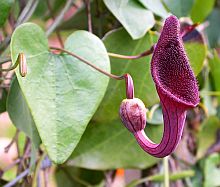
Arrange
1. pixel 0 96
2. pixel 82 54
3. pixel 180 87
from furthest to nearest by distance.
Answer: pixel 0 96 → pixel 82 54 → pixel 180 87

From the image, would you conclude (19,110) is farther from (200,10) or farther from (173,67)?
(200,10)

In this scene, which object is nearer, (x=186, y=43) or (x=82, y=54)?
(x=82, y=54)

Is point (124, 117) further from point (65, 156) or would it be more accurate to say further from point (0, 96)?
point (0, 96)

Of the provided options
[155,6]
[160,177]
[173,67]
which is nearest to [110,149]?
A: [160,177]

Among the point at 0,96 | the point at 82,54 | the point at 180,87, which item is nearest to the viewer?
the point at 180,87

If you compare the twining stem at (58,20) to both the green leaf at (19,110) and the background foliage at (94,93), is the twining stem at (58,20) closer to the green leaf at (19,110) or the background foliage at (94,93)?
the background foliage at (94,93)

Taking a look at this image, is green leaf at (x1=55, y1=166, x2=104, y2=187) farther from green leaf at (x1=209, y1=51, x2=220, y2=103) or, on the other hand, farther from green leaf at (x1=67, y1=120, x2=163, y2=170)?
green leaf at (x1=209, y1=51, x2=220, y2=103)

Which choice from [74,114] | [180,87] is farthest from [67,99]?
[180,87]
